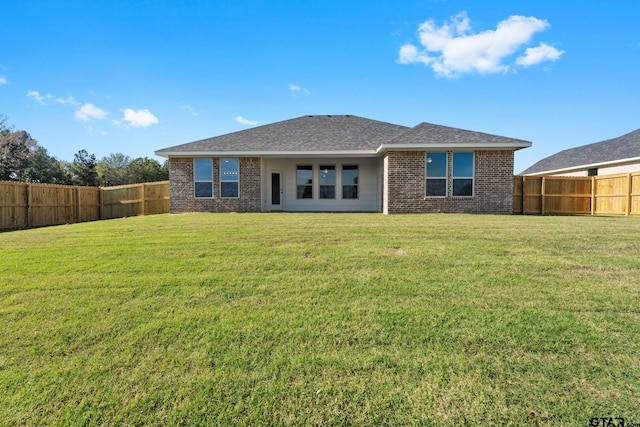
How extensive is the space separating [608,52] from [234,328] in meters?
17.8

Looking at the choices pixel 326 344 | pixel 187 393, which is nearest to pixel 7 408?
pixel 187 393

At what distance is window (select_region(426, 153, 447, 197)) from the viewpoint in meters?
13.3

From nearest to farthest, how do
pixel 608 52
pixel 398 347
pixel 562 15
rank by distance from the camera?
pixel 398 347 → pixel 562 15 → pixel 608 52

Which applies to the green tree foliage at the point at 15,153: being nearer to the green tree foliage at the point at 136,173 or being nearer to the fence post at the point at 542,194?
the green tree foliage at the point at 136,173

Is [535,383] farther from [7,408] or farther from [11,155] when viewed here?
[11,155]

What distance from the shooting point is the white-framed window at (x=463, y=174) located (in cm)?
1330

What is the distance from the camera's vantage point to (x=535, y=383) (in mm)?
2508

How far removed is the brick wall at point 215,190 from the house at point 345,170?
0.05 m

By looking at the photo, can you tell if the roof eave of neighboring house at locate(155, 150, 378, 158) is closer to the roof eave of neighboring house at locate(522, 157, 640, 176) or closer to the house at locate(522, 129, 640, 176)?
the roof eave of neighboring house at locate(522, 157, 640, 176)

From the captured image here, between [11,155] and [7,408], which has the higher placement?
[11,155]

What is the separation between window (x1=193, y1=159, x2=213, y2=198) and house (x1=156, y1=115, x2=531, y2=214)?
1.8 inches

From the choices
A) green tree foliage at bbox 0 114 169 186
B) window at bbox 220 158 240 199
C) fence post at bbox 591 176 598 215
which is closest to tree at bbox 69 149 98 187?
green tree foliage at bbox 0 114 169 186

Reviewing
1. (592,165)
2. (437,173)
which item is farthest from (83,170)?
(592,165)

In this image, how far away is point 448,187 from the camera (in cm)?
1338
